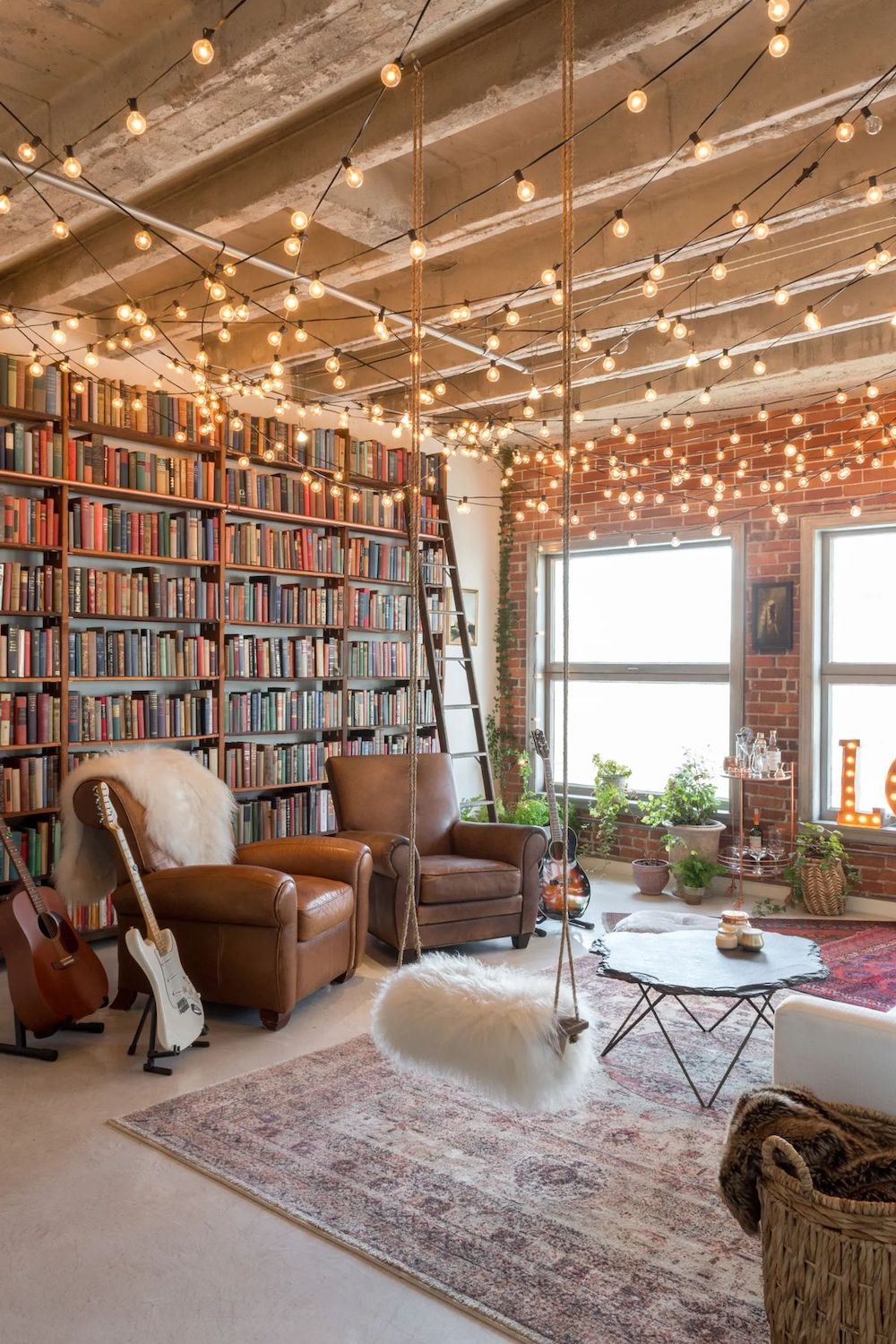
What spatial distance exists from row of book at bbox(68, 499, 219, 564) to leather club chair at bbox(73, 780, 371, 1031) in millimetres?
1483

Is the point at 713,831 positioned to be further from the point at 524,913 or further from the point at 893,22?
the point at 893,22

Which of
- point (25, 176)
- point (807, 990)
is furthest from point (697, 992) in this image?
point (25, 176)

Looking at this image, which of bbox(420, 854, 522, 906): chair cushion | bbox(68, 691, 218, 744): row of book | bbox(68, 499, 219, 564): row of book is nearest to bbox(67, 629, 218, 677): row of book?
bbox(68, 691, 218, 744): row of book

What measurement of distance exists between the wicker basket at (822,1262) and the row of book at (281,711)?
424 centimetres

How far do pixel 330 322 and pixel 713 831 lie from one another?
3766 mm

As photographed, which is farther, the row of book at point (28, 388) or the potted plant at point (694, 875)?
the potted plant at point (694, 875)

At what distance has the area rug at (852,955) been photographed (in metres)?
4.46

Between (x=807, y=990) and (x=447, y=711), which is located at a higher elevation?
(x=447, y=711)

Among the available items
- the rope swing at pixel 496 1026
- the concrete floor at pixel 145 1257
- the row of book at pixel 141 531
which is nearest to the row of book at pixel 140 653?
the row of book at pixel 141 531

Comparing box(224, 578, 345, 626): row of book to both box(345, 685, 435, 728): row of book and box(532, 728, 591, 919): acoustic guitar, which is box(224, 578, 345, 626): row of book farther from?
box(532, 728, 591, 919): acoustic guitar

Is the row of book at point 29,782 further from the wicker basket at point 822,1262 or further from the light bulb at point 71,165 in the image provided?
the wicker basket at point 822,1262

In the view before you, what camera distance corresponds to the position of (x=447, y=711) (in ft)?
23.9

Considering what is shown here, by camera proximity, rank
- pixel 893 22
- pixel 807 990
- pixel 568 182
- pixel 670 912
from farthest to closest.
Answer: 1. pixel 670 912
2. pixel 807 990
3. pixel 893 22
4. pixel 568 182

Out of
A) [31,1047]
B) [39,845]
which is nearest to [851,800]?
[39,845]
